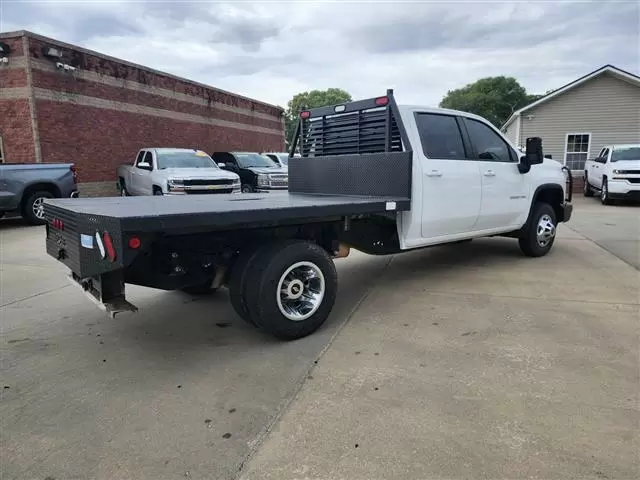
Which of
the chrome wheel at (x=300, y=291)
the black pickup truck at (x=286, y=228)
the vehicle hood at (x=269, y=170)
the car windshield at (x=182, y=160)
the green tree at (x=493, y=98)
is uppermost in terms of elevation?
the green tree at (x=493, y=98)

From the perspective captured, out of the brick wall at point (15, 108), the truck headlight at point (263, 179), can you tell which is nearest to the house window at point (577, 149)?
the truck headlight at point (263, 179)

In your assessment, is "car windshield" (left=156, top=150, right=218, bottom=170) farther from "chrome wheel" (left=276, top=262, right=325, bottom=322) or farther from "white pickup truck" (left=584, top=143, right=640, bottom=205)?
"white pickup truck" (left=584, top=143, right=640, bottom=205)

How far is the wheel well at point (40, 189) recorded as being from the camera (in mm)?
10625

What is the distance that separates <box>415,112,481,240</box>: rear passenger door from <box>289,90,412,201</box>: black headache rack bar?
296mm

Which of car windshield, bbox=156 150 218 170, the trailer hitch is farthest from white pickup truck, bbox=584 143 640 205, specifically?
the trailer hitch

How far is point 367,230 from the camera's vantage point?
4809 mm

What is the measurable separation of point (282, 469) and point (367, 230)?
9.48 feet

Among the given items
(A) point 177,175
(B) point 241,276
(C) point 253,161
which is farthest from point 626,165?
(B) point 241,276

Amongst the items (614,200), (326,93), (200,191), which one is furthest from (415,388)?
(326,93)

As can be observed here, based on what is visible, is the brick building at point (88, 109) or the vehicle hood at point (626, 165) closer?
the brick building at point (88, 109)

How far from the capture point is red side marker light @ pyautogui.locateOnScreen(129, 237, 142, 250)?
276cm

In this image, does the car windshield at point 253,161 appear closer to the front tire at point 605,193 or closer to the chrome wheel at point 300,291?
the front tire at point 605,193

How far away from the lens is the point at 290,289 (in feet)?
12.2

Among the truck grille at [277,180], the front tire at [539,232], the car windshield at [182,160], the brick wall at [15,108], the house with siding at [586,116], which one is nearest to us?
the front tire at [539,232]
